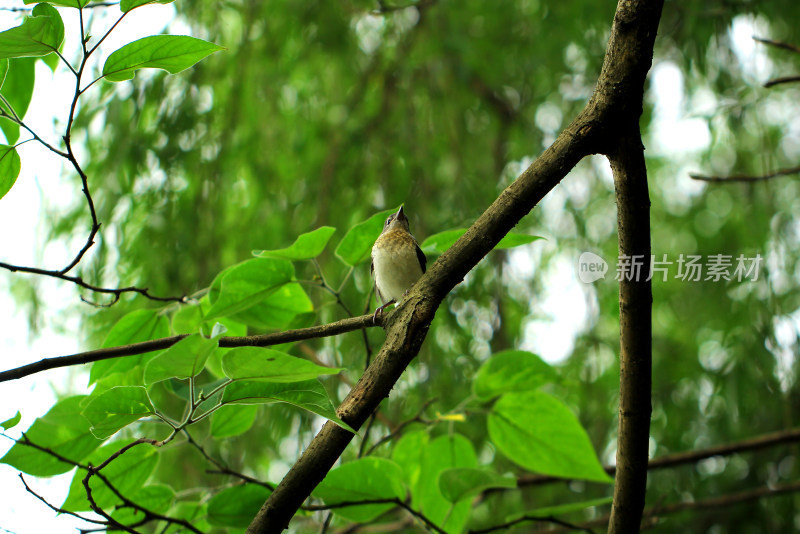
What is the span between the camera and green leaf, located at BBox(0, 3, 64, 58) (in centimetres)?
89

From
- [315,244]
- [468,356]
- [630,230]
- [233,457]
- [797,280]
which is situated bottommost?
[630,230]

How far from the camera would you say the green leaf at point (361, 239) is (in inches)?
50.6

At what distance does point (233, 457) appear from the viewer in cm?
232

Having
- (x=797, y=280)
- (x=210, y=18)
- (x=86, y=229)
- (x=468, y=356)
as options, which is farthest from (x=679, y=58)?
(x=86, y=229)

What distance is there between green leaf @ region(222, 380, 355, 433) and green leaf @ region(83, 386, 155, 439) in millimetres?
122

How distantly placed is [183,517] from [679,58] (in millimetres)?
2650

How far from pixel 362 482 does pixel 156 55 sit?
82cm

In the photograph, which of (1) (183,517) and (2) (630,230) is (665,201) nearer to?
(2) (630,230)

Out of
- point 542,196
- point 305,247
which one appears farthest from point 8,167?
point 542,196

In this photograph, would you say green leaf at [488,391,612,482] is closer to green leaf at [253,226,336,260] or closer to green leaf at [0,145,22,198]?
green leaf at [253,226,336,260]

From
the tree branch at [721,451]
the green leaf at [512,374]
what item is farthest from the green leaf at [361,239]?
the tree branch at [721,451]

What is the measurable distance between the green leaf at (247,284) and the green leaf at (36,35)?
46 cm

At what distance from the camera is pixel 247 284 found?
1.25m

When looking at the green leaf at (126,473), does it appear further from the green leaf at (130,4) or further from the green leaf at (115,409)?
the green leaf at (130,4)
